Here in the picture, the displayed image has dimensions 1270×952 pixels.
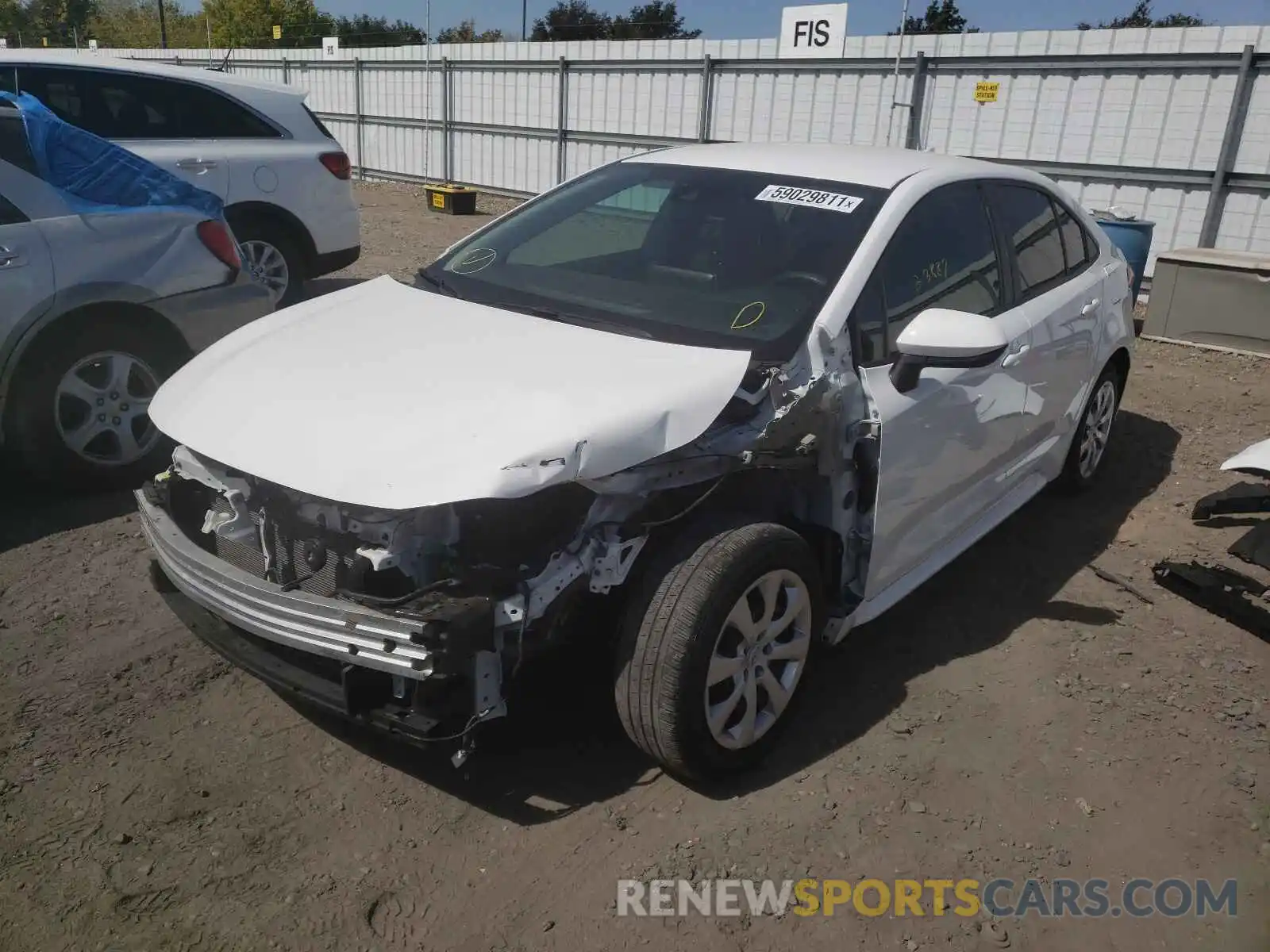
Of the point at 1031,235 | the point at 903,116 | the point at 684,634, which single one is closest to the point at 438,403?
the point at 684,634

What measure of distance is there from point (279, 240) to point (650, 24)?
156 ft

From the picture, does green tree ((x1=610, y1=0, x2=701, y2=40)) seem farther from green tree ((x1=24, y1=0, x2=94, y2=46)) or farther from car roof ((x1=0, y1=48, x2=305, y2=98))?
car roof ((x1=0, y1=48, x2=305, y2=98))

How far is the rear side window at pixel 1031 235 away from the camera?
396 cm

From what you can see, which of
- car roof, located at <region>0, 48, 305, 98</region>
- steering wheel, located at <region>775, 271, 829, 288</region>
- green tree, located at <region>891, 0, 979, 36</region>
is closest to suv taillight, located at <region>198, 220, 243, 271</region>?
car roof, located at <region>0, 48, 305, 98</region>

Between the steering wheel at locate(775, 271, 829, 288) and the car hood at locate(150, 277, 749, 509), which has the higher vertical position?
the steering wheel at locate(775, 271, 829, 288)

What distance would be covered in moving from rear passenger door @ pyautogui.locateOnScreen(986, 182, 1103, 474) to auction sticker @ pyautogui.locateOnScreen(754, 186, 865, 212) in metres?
0.85

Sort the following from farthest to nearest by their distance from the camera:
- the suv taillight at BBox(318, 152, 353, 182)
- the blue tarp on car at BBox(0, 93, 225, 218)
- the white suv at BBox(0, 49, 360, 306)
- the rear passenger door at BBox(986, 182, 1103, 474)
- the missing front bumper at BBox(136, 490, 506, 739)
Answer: the suv taillight at BBox(318, 152, 353, 182)
the white suv at BBox(0, 49, 360, 306)
the blue tarp on car at BBox(0, 93, 225, 218)
the rear passenger door at BBox(986, 182, 1103, 474)
the missing front bumper at BBox(136, 490, 506, 739)

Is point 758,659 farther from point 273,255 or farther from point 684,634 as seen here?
point 273,255

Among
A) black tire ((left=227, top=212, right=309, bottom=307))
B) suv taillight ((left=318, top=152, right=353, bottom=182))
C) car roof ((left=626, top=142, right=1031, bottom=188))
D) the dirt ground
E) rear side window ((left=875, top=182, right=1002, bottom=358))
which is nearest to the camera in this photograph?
the dirt ground

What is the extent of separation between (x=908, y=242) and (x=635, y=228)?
1042 millimetres

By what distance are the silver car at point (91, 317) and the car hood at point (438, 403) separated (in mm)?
1512

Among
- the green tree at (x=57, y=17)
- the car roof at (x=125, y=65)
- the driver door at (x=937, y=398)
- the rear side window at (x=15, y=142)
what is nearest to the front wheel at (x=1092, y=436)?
the driver door at (x=937, y=398)

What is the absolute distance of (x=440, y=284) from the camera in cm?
365

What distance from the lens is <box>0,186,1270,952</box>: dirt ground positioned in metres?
2.40
